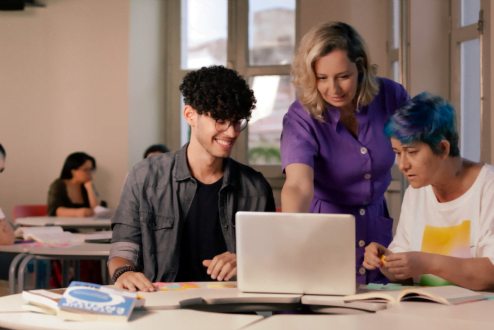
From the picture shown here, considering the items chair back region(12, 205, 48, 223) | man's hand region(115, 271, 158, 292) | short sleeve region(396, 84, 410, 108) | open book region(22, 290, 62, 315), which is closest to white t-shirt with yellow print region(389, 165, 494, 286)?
short sleeve region(396, 84, 410, 108)

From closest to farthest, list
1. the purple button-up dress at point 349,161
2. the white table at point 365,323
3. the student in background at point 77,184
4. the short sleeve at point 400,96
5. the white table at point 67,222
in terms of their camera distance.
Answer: the white table at point 365,323, the purple button-up dress at point 349,161, the short sleeve at point 400,96, the white table at point 67,222, the student in background at point 77,184

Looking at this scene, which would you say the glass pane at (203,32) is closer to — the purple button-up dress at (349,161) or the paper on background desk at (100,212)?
the paper on background desk at (100,212)

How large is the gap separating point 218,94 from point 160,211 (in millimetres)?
480

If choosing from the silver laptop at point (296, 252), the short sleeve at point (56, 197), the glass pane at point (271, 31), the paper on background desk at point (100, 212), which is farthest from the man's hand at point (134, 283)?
the glass pane at point (271, 31)

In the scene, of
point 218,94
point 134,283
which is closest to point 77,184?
point 218,94

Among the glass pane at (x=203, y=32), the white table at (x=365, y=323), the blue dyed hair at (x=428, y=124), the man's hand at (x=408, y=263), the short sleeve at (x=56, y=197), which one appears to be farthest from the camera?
the glass pane at (x=203, y=32)

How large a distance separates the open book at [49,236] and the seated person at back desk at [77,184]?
1.63m

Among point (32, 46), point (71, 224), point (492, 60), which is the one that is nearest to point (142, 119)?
point (32, 46)

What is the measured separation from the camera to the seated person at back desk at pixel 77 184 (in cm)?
480

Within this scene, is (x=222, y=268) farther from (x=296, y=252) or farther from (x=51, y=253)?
(x=51, y=253)

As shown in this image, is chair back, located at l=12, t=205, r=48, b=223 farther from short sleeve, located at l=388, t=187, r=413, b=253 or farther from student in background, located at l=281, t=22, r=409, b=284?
short sleeve, located at l=388, t=187, r=413, b=253

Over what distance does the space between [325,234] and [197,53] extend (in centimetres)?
469

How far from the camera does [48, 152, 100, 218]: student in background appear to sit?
4.80 m

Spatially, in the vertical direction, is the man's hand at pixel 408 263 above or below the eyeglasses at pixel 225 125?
below
